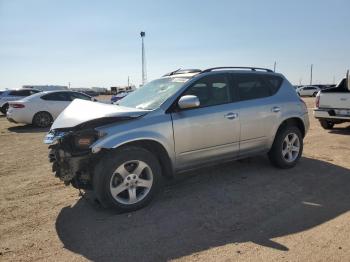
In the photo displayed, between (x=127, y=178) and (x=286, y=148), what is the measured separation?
10.7 feet

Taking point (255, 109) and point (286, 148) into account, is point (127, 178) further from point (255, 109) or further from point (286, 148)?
point (286, 148)

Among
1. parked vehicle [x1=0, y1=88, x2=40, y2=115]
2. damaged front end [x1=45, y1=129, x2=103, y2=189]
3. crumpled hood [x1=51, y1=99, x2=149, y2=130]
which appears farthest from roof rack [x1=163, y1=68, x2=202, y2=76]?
parked vehicle [x1=0, y1=88, x2=40, y2=115]

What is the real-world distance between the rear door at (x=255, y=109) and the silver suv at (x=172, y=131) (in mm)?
17

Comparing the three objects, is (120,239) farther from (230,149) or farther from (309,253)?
(230,149)

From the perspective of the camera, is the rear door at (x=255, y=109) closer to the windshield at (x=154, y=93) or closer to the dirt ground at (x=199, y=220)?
the dirt ground at (x=199, y=220)

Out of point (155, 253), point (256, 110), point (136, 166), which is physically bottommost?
point (155, 253)

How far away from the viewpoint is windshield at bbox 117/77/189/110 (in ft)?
17.2

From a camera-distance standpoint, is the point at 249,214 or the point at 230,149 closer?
the point at 249,214

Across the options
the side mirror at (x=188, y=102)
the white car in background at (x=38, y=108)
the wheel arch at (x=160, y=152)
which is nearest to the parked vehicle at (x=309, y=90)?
the white car in background at (x=38, y=108)

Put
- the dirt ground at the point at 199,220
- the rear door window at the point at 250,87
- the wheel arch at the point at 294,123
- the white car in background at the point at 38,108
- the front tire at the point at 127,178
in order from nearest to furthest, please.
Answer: the dirt ground at the point at 199,220 → the front tire at the point at 127,178 → the rear door window at the point at 250,87 → the wheel arch at the point at 294,123 → the white car in background at the point at 38,108

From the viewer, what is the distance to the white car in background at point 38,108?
14125 mm

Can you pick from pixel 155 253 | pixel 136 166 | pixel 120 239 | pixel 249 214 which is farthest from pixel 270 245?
pixel 136 166

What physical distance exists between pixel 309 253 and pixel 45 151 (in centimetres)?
698

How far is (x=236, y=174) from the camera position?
623 cm
